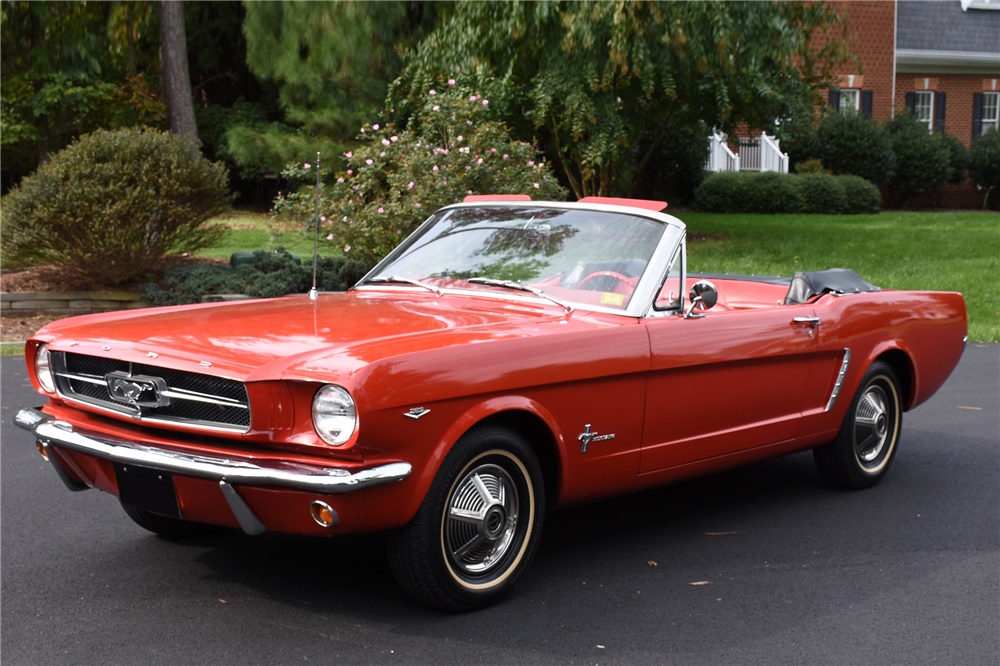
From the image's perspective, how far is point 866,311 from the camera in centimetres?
554

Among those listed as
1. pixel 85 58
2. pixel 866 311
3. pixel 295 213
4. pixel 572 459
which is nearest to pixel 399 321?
pixel 572 459

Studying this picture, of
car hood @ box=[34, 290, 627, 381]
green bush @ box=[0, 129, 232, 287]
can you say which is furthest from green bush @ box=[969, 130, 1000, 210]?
car hood @ box=[34, 290, 627, 381]

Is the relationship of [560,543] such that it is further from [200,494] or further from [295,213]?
[295,213]

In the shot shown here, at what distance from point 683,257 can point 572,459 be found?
4.13 ft

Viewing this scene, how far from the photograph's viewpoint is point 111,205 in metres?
12.8

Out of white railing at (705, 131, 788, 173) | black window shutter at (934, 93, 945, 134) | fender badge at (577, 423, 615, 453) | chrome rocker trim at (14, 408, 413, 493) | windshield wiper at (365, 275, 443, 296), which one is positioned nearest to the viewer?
chrome rocker trim at (14, 408, 413, 493)

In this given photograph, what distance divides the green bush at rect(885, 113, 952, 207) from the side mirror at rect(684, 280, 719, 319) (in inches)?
1015

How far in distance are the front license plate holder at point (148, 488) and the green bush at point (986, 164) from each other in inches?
1191

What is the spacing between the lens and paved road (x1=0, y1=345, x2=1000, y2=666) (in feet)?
11.5

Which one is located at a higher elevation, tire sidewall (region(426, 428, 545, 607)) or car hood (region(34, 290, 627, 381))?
car hood (region(34, 290, 627, 381))

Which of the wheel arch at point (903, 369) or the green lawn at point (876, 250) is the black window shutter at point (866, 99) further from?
the wheel arch at point (903, 369)

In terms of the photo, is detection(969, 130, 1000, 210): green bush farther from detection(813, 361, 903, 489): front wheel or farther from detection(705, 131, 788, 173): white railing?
detection(813, 361, 903, 489): front wheel

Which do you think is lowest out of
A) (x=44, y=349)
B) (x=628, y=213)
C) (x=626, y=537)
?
(x=626, y=537)

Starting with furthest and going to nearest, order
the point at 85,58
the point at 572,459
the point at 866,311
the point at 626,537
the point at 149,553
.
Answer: the point at 85,58
the point at 866,311
the point at 626,537
the point at 149,553
the point at 572,459
